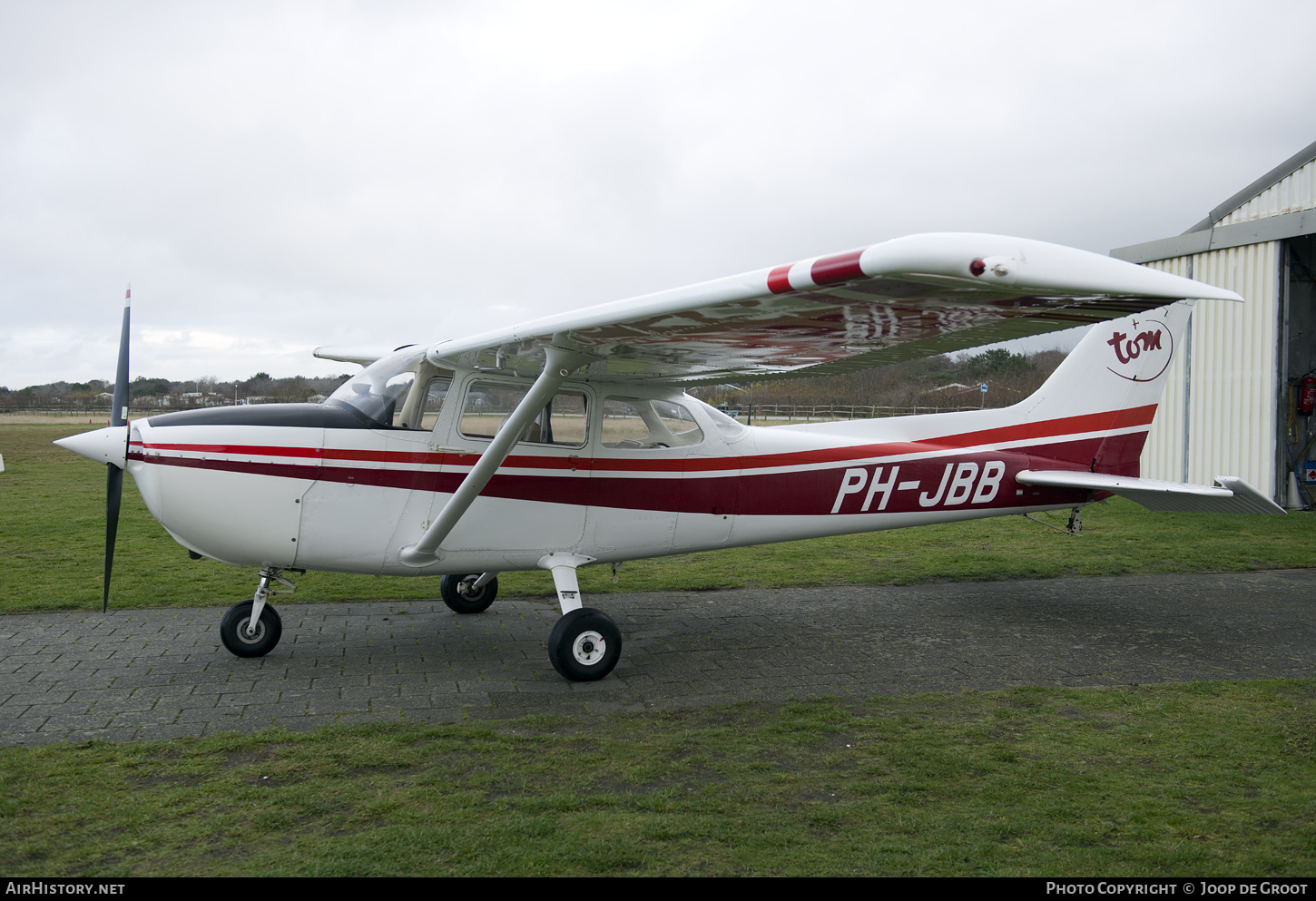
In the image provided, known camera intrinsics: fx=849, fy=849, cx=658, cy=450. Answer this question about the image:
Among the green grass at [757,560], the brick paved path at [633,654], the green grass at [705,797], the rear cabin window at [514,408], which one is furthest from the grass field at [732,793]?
the green grass at [757,560]

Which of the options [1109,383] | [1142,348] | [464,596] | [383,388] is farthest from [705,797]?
[1142,348]

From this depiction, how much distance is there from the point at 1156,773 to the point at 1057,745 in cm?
46

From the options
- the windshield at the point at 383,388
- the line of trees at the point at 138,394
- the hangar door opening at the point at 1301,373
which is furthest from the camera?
the line of trees at the point at 138,394

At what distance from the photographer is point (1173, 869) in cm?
305

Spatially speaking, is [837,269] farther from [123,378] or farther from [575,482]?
[123,378]

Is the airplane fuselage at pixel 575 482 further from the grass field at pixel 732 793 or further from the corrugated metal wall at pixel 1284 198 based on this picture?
the corrugated metal wall at pixel 1284 198

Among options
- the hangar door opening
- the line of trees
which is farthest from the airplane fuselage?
the line of trees

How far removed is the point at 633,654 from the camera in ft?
20.1

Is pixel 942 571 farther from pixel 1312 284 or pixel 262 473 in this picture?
pixel 1312 284

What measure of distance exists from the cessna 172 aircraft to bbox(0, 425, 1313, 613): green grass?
1909 mm

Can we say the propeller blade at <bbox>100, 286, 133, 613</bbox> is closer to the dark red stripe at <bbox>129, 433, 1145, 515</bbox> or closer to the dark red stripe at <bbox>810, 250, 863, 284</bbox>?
the dark red stripe at <bbox>129, 433, 1145, 515</bbox>

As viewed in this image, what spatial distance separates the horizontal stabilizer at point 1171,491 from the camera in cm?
606

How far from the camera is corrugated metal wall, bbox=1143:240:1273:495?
40.3ft

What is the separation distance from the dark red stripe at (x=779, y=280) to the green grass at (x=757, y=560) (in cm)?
525
